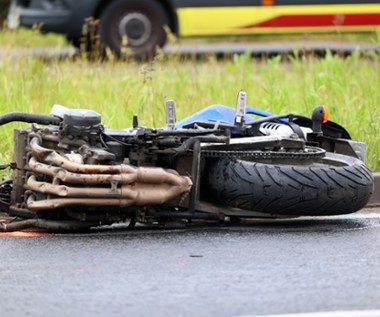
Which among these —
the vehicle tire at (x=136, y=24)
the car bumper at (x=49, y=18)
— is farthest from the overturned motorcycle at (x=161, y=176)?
the car bumper at (x=49, y=18)

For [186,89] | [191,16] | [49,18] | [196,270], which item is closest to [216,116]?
[196,270]

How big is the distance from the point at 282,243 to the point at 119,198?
0.91 meters

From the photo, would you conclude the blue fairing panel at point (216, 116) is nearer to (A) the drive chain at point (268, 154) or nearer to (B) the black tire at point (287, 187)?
(A) the drive chain at point (268, 154)

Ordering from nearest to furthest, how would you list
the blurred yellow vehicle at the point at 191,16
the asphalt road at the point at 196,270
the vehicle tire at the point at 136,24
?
1. the asphalt road at the point at 196,270
2. the vehicle tire at the point at 136,24
3. the blurred yellow vehicle at the point at 191,16

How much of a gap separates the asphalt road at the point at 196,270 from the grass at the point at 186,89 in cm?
186

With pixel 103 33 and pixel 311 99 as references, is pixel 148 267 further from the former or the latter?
pixel 103 33

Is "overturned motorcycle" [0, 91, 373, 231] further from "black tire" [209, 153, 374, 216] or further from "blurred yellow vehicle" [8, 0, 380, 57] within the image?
"blurred yellow vehicle" [8, 0, 380, 57]

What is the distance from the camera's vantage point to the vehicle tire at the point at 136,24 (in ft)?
53.5

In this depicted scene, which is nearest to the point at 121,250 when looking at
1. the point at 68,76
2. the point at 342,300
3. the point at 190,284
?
the point at 190,284

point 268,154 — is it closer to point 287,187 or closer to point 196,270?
point 287,187

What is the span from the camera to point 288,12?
55.6ft

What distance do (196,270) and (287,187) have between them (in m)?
1.09

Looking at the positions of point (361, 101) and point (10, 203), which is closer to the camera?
point (10, 203)

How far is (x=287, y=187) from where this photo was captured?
7016 millimetres
